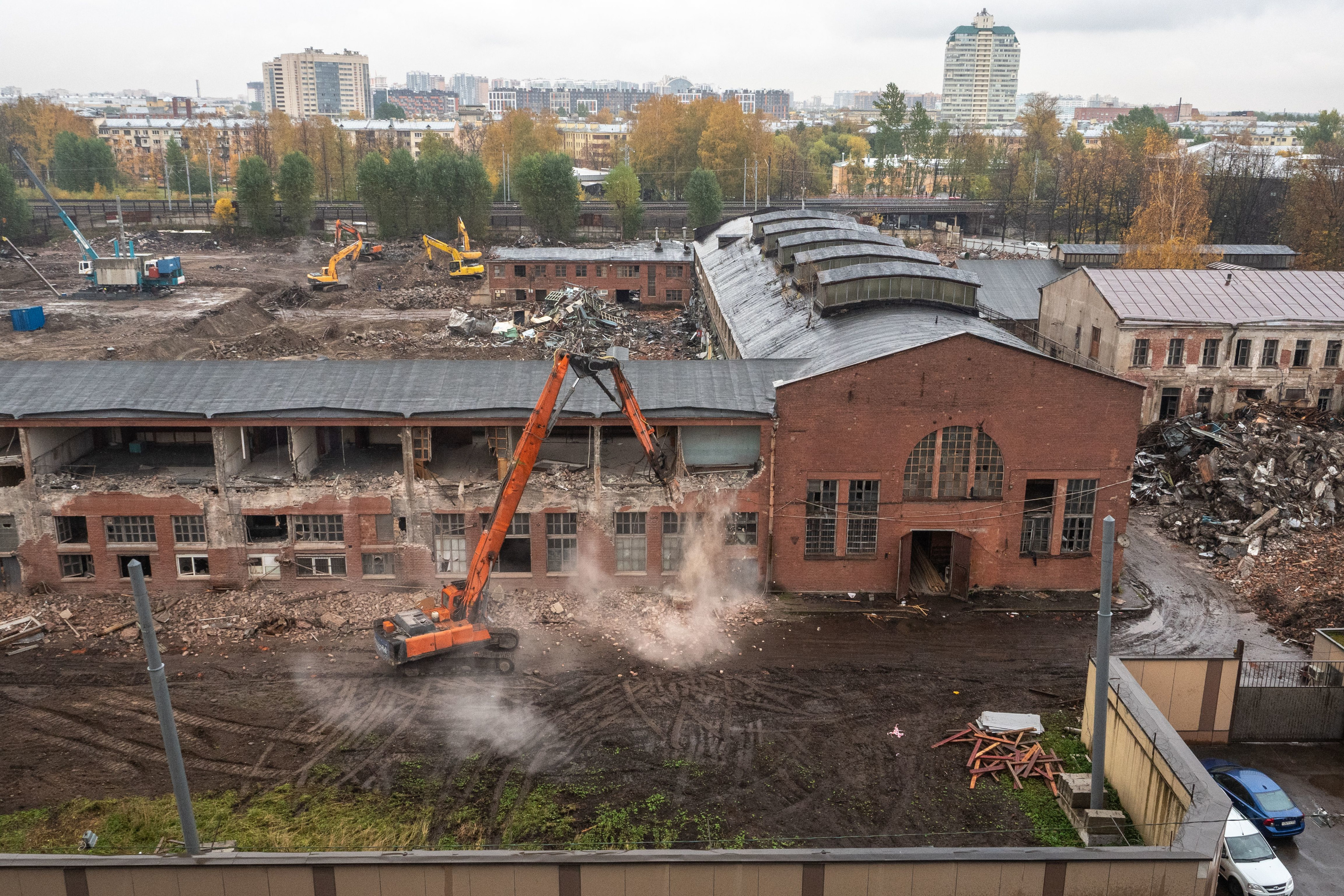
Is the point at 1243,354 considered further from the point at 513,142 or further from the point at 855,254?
the point at 513,142

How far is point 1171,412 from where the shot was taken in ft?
149

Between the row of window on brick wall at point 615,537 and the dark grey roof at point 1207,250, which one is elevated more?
the dark grey roof at point 1207,250

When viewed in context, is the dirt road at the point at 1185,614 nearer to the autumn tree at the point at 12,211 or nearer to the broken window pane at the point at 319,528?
the broken window pane at the point at 319,528

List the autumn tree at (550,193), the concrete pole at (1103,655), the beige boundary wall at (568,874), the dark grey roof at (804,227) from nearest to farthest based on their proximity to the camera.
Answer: the beige boundary wall at (568,874) < the concrete pole at (1103,655) < the dark grey roof at (804,227) < the autumn tree at (550,193)

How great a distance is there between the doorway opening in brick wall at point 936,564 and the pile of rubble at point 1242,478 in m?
9.58

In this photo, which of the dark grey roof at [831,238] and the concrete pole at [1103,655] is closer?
the concrete pole at [1103,655]

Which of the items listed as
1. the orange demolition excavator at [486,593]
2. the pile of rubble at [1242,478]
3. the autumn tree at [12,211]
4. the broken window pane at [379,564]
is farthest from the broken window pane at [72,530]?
the autumn tree at [12,211]

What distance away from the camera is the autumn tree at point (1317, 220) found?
71.9 m

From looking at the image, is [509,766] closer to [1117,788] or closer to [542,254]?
[1117,788]

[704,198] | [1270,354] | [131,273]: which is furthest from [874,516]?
[704,198]

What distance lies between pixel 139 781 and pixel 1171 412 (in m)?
42.4

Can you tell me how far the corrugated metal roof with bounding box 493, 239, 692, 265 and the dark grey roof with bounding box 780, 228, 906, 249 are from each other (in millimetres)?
21071

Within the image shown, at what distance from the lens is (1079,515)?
104 feet

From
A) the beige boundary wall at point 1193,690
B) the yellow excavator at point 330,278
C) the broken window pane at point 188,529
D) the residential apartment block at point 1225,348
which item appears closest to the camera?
the beige boundary wall at point 1193,690
